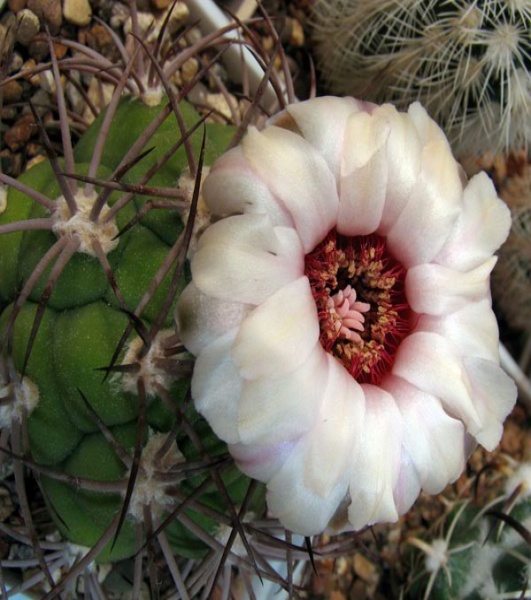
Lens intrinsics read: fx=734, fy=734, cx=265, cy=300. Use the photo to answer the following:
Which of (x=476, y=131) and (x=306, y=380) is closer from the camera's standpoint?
(x=306, y=380)

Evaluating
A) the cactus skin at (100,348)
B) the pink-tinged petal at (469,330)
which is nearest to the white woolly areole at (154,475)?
the cactus skin at (100,348)

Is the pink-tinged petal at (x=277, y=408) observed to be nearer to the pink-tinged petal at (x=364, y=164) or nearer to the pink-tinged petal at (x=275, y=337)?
the pink-tinged petal at (x=275, y=337)

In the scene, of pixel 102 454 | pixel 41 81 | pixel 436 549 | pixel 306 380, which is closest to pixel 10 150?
pixel 41 81

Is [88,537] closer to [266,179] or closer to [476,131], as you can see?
[266,179]

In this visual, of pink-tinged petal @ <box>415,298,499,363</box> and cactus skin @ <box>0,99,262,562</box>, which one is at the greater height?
pink-tinged petal @ <box>415,298,499,363</box>

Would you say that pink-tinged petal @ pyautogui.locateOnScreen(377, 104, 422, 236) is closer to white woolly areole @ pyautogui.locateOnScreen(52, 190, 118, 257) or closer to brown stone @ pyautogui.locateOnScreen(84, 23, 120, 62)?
white woolly areole @ pyautogui.locateOnScreen(52, 190, 118, 257)

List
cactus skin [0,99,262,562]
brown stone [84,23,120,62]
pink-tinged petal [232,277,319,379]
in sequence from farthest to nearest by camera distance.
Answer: brown stone [84,23,120,62] → cactus skin [0,99,262,562] → pink-tinged petal [232,277,319,379]

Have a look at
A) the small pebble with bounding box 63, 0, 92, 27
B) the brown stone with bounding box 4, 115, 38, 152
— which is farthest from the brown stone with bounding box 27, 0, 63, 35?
the brown stone with bounding box 4, 115, 38, 152
